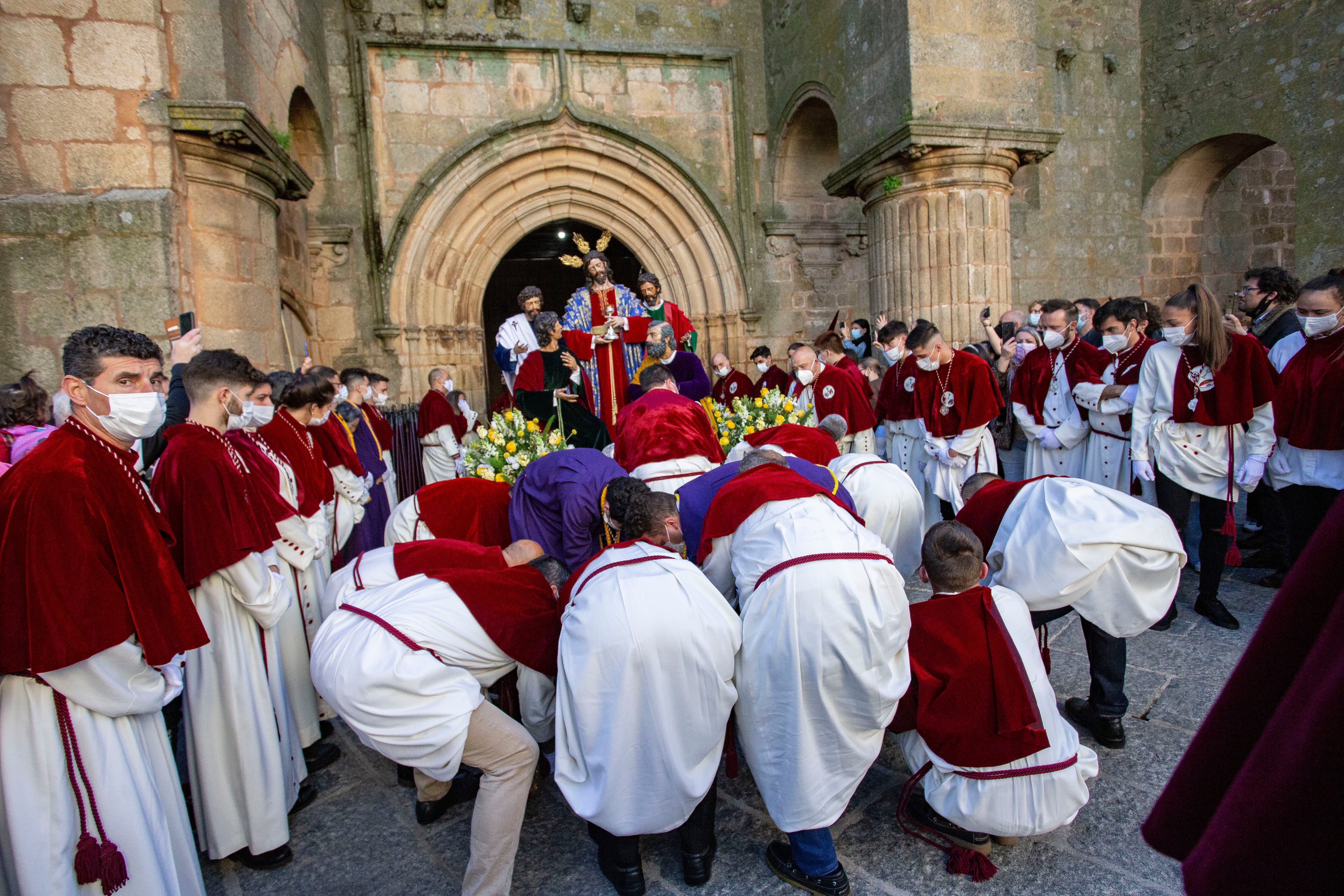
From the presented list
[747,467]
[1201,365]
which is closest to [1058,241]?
[1201,365]

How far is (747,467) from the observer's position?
324 centimetres

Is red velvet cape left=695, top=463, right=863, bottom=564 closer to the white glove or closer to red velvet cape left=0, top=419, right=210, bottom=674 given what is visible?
red velvet cape left=0, top=419, right=210, bottom=674

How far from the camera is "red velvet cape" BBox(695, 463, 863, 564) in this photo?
9.37ft

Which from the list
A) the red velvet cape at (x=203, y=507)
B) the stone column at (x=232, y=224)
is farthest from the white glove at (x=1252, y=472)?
the stone column at (x=232, y=224)

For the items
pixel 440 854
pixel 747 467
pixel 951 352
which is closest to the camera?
pixel 440 854

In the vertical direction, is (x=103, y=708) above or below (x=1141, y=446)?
below

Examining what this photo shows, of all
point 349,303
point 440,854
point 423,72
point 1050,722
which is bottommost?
point 440,854

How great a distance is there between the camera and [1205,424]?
4.56 metres

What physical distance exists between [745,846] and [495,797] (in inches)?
40.1

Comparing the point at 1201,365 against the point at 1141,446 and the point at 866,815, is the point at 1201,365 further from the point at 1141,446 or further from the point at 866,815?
the point at 866,815

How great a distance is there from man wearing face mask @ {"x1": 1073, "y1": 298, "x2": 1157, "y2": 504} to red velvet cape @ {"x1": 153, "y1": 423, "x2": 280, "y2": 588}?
511 centimetres

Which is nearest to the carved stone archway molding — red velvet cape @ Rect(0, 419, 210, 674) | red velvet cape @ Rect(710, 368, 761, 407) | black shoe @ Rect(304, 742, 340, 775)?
red velvet cape @ Rect(710, 368, 761, 407)

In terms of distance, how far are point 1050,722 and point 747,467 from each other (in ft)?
4.77

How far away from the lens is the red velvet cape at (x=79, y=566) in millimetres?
2047
